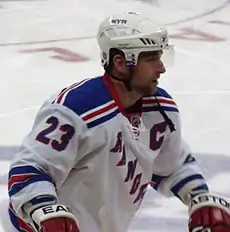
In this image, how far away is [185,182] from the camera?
147 centimetres

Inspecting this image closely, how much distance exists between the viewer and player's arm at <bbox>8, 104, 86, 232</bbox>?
Answer: 1.24 m

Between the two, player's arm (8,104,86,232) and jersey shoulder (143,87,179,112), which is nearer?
player's arm (8,104,86,232)

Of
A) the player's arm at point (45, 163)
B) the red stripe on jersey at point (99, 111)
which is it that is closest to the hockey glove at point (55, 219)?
the player's arm at point (45, 163)

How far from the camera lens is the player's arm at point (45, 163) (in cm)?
124

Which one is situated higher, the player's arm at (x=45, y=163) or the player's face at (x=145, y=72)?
the player's face at (x=145, y=72)

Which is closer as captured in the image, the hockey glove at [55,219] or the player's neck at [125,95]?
the hockey glove at [55,219]

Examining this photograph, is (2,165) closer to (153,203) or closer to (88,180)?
(153,203)

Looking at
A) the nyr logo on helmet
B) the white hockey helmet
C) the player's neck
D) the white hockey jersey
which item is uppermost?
the nyr logo on helmet

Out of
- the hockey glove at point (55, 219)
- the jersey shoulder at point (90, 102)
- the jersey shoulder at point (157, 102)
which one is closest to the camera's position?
the hockey glove at point (55, 219)

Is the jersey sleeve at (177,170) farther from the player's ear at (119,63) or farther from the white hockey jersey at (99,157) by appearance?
the player's ear at (119,63)

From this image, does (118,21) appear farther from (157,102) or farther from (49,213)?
(49,213)

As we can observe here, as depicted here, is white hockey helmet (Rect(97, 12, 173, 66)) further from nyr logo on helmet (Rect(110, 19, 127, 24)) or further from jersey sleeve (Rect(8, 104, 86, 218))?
jersey sleeve (Rect(8, 104, 86, 218))

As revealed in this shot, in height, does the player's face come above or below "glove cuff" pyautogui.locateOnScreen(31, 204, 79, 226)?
above

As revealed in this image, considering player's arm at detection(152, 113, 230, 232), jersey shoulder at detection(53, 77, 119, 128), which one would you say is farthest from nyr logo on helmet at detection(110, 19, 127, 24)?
player's arm at detection(152, 113, 230, 232)
